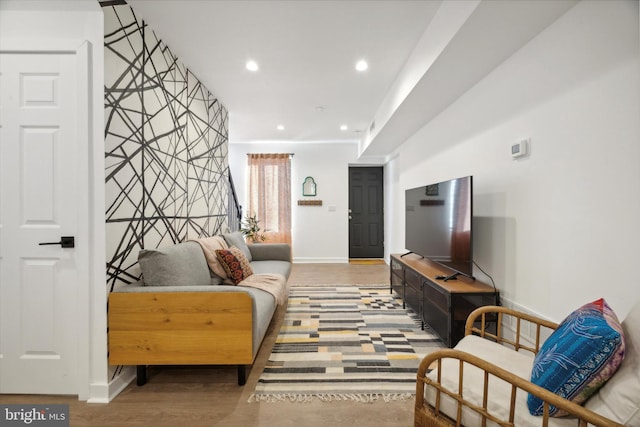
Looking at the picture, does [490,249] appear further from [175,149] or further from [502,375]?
[175,149]

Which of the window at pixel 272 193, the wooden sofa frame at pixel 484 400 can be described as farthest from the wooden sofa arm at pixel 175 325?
the window at pixel 272 193

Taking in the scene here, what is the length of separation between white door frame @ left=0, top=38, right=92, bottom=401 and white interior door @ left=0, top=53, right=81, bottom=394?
37mm

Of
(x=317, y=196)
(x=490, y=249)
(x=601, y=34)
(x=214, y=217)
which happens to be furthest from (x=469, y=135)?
(x=317, y=196)

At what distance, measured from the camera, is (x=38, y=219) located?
Result: 1.67m

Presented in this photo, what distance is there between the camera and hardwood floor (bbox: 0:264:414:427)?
1501 mm

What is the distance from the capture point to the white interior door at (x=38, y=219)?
1.66m

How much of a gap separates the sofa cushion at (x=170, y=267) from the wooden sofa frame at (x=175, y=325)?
22 centimetres

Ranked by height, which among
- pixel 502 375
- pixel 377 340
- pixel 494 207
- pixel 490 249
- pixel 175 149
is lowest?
pixel 377 340

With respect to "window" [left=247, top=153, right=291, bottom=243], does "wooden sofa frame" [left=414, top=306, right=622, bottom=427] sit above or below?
below

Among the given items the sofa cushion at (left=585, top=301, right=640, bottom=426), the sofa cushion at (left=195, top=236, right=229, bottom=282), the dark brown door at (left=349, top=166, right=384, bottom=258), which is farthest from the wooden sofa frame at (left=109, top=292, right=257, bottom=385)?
the dark brown door at (left=349, top=166, right=384, bottom=258)

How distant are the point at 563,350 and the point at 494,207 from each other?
1.46 metres

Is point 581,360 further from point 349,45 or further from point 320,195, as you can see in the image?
point 320,195

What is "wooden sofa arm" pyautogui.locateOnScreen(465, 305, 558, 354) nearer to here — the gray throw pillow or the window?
the gray throw pillow

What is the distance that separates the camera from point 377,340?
7.89ft
